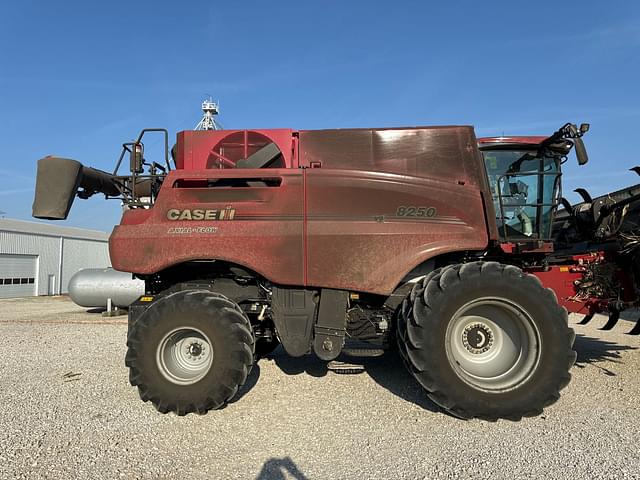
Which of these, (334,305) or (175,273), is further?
(175,273)

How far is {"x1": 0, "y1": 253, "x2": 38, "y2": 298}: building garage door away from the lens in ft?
73.6

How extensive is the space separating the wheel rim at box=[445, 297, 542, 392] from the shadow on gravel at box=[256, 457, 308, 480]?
Result: 1762 millimetres

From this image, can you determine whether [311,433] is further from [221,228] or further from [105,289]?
[105,289]

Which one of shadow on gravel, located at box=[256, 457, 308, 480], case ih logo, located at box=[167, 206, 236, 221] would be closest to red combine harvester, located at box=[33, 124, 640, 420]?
case ih logo, located at box=[167, 206, 236, 221]

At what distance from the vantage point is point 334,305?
434cm

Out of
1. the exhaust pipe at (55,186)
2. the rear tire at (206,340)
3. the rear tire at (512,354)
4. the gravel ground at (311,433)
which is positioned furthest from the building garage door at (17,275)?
the rear tire at (512,354)

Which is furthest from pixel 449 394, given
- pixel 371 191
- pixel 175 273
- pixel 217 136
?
pixel 217 136

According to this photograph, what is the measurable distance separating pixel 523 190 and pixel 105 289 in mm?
13325

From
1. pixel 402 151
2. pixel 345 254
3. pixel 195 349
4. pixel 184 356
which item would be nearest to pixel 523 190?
pixel 402 151

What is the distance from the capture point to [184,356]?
4.39 metres

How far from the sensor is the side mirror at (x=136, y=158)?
4.73m

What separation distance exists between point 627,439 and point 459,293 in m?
1.77

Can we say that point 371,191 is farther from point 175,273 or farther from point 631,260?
point 631,260

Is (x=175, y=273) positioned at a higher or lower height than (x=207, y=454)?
higher
